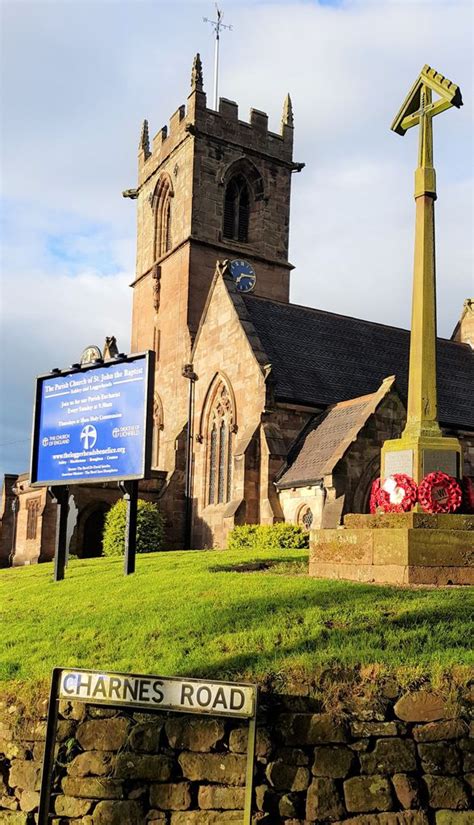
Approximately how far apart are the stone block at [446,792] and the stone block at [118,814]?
2.65 metres

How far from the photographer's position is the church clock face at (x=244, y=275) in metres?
41.7

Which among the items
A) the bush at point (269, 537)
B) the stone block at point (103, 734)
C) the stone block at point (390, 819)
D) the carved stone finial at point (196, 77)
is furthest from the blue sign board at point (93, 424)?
the carved stone finial at point (196, 77)

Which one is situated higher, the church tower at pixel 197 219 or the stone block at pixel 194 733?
the church tower at pixel 197 219

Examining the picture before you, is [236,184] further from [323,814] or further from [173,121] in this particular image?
[323,814]

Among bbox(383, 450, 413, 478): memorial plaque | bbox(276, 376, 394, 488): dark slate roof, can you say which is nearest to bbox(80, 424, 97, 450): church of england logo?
bbox(383, 450, 413, 478): memorial plaque

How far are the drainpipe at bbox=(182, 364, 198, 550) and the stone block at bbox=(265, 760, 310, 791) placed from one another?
24943 millimetres

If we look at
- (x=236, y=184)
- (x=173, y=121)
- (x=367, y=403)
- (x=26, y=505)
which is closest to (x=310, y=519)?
(x=367, y=403)

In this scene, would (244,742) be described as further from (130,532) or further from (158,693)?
(130,532)

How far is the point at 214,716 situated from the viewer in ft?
22.6

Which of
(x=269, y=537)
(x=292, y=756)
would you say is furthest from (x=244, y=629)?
(x=269, y=537)

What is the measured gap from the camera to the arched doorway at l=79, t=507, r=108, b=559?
3238cm

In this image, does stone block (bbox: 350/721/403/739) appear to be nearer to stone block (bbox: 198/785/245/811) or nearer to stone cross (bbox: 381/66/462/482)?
stone block (bbox: 198/785/245/811)

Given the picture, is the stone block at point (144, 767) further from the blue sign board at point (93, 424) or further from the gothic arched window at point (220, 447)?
the gothic arched window at point (220, 447)

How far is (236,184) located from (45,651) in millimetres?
37909
